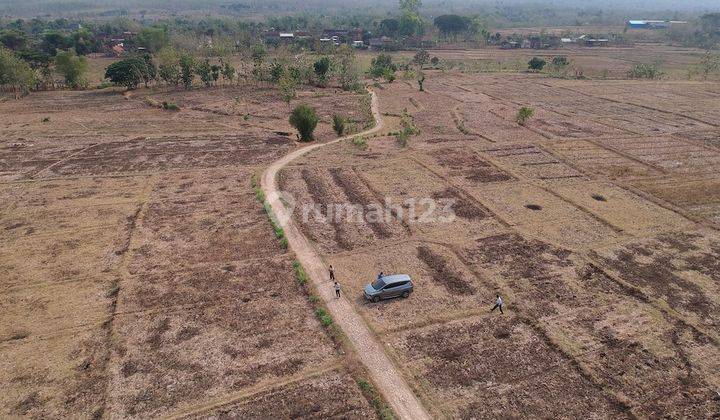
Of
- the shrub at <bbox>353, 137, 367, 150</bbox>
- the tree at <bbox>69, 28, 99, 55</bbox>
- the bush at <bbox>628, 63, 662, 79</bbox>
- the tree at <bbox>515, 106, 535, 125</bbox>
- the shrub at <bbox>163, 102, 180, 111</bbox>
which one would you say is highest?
the tree at <bbox>69, 28, 99, 55</bbox>

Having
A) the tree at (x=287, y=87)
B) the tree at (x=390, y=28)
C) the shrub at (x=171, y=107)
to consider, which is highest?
the tree at (x=390, y=28)

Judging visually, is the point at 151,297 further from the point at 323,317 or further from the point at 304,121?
the point at 304,121

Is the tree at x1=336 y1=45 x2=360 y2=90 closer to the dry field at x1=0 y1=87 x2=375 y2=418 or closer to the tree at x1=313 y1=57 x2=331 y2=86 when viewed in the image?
the tree at x1=313 y1=57 x2=331 y2=86

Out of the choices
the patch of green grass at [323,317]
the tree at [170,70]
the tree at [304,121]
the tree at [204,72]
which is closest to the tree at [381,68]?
the tree at [204,72]

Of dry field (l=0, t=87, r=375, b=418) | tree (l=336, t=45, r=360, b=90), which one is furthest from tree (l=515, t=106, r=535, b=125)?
tree (l=336, t=45, r=360, b=90)

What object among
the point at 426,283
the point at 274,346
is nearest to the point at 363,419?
the point at 274,346

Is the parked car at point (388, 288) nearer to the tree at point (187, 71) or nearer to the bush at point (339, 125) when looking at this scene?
the bush at point (339, 125)

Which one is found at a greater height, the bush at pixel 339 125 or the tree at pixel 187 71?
the tree at pixel 187 71
